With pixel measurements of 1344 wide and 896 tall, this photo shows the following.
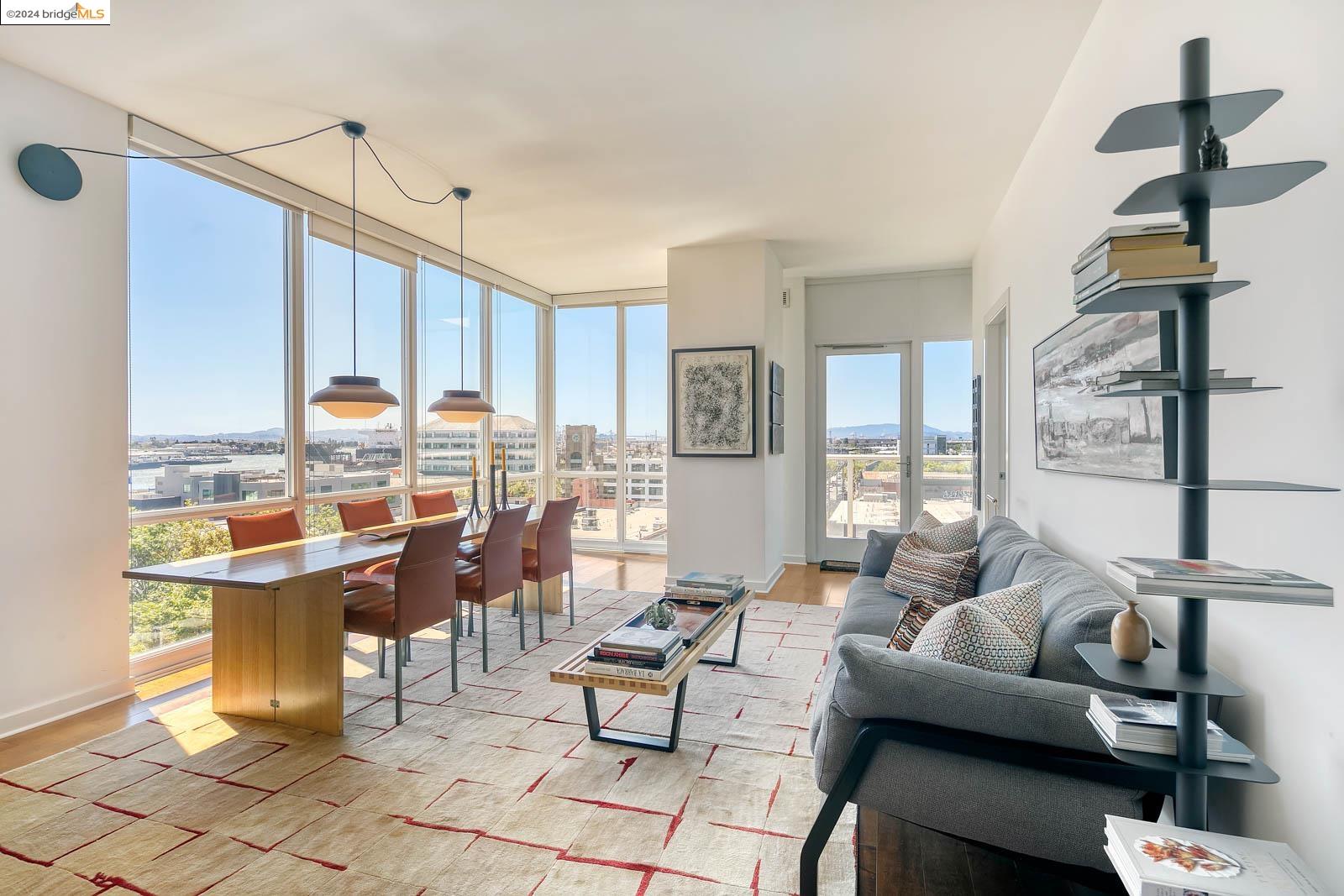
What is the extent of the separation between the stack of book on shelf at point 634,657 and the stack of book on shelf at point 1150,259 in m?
1.78

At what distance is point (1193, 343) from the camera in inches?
44.0

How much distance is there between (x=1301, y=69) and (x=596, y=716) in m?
2.76

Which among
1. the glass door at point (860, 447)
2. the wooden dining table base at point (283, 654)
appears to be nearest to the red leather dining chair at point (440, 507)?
the wooden dining table base at point (283, 654)

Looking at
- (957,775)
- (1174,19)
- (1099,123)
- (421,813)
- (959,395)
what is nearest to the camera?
(957,775)

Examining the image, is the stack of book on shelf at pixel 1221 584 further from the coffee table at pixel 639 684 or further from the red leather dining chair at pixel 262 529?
the red leather dining chair at pixel 262 529

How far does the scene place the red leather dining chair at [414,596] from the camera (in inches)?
114

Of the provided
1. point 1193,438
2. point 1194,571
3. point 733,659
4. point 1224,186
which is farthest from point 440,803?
point 1224,186

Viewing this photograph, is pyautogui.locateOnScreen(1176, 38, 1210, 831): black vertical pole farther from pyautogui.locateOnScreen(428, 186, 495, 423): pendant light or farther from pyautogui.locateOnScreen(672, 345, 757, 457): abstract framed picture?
pyautogui.locateOnScreen(672, 345, 757, 457): abstract framed picture

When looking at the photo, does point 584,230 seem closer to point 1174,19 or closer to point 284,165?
point 284,165

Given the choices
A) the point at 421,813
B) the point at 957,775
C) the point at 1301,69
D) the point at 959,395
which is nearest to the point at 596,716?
the point at 421,813

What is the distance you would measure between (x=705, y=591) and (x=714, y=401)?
7.64ft

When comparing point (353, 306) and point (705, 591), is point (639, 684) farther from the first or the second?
point (353, 306)

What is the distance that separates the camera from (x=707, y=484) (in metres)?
5.39

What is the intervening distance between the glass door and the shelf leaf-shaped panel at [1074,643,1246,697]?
4.90 meters
